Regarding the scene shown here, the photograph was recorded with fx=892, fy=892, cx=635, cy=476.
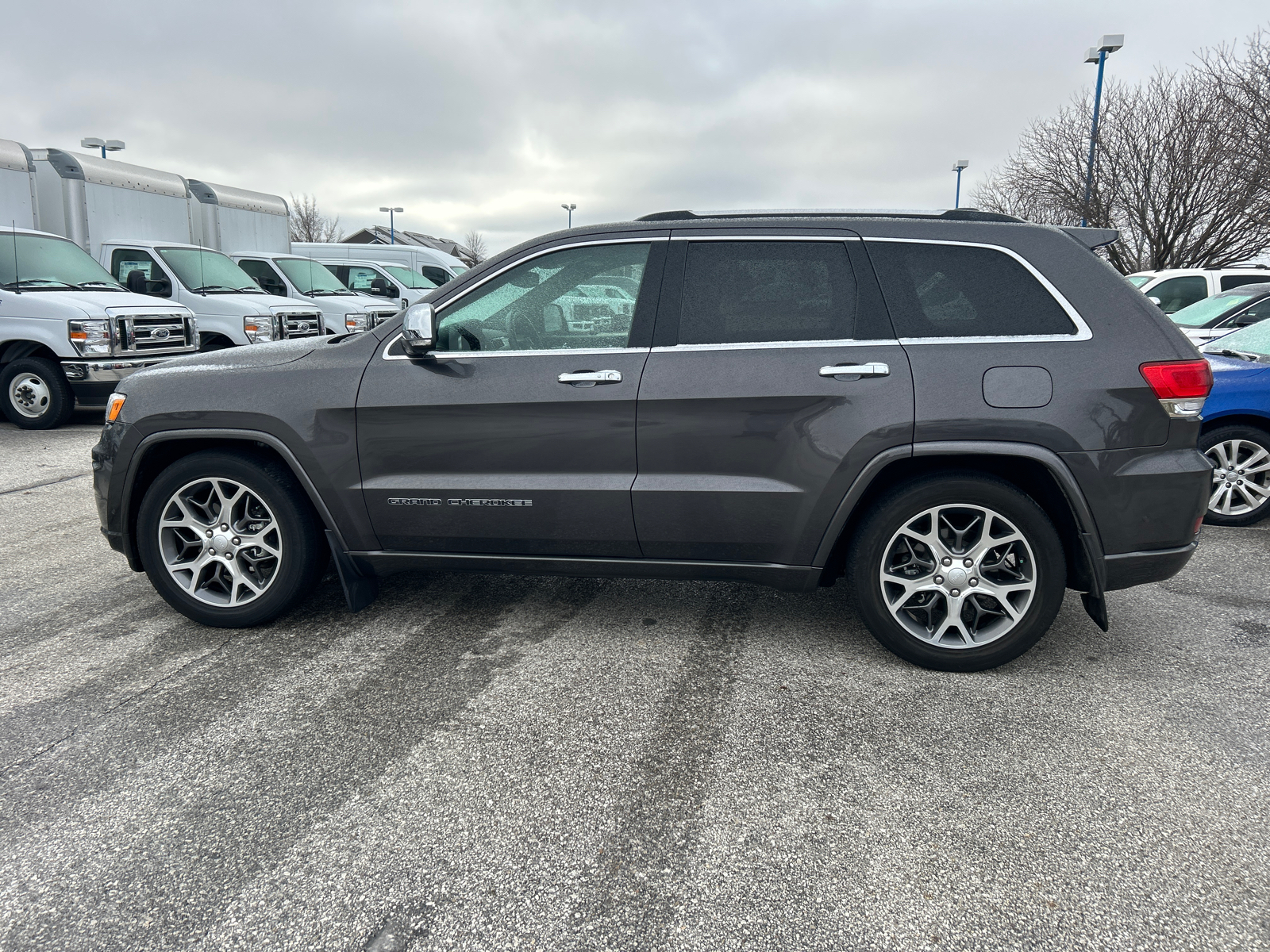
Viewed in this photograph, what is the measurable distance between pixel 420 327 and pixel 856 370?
1763mm

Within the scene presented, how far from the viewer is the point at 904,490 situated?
11.7ft

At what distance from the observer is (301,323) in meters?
13.7

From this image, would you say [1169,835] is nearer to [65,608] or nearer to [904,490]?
[904,490]

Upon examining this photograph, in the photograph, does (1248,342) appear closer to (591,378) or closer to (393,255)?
(591,378)

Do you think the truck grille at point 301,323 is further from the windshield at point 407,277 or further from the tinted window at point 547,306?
the tinted window at point 547,306

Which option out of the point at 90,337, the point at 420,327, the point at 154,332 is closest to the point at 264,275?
the point at 154,332

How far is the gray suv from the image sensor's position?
11.3ft

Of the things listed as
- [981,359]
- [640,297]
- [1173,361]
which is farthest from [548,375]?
[1173,361]

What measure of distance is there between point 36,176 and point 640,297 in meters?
12.3

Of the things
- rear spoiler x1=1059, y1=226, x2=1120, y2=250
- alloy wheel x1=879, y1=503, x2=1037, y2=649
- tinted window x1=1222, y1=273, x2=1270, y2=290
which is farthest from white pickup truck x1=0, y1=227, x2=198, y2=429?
tinted window x1=1222, y1=273, x2=1270, y2=290

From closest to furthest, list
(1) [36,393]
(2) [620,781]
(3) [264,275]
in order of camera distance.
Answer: (2) [620,781], (1) [36,393], (3) [264,275]

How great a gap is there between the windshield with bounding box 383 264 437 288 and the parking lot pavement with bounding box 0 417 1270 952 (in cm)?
1582

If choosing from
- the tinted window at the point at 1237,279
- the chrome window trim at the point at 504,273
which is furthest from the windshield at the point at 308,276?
the tinted window at the point at 1237,279

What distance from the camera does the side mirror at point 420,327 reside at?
3.64m
